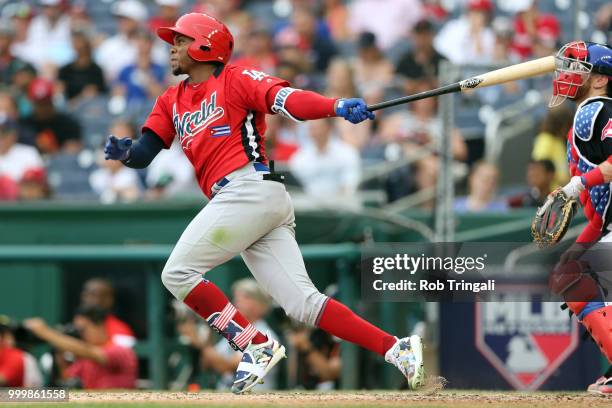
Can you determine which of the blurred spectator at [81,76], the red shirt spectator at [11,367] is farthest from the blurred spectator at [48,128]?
the red shirt spectator at [11,367]

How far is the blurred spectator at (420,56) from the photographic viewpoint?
1220 centimetres

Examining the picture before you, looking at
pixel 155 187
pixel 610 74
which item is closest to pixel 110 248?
pixel 155 187

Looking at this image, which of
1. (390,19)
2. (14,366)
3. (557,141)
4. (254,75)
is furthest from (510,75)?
(390,19)

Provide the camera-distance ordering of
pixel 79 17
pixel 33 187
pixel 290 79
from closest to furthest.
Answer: pixel 33 187, pixel 290 79, pixel 79 17

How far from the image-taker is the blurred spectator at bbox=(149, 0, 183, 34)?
13.9m

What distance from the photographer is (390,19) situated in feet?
43.1

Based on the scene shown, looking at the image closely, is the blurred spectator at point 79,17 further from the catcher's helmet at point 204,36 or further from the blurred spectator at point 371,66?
the catcher's helmet at point 204,36

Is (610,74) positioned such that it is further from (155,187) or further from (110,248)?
(155,187)

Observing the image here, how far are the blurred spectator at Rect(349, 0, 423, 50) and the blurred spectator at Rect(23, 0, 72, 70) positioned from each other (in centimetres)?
355

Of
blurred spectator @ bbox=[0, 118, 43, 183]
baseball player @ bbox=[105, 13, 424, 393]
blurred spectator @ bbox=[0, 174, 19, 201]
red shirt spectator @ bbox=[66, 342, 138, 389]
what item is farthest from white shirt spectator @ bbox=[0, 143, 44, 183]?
baseball player @ bbox=[105, 13, 424, 393]

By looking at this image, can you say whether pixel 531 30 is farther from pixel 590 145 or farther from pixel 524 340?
pixel 590 145

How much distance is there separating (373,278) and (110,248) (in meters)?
3.15

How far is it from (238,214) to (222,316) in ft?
1.84

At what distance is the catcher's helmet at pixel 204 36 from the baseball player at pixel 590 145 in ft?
5.75
